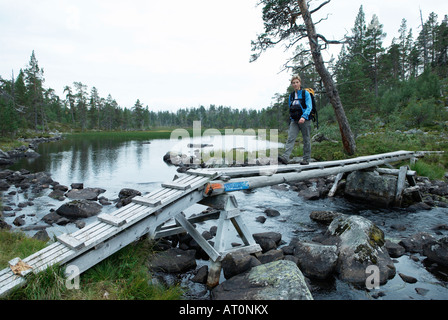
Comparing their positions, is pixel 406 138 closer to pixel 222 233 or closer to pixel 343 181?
pixel 343 181

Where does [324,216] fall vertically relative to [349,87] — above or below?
below

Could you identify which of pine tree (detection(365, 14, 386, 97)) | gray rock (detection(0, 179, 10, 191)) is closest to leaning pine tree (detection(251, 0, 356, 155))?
gray rock (detection(0, 179, 10, 191))

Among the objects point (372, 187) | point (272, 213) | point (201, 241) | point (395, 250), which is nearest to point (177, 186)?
point (201, 241)

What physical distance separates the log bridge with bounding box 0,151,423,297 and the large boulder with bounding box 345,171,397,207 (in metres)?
5.14

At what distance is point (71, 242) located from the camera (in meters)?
4.48

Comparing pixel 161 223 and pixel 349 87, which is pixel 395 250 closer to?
pixel 161 223

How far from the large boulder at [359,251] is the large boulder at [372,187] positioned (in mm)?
5418

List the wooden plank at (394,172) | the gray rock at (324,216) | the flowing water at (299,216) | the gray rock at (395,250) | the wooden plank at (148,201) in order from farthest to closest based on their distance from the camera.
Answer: the wooden plank at (394,172) < the gray rock at (324,216) < the gray rock at (395,250) < the flowing water at (299,216) < the wooden plank at (148,201)

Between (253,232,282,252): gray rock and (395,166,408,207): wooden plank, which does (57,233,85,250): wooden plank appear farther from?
(395,166,408,207): wooden plank

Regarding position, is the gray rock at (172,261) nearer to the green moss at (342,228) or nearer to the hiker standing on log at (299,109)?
the green moss at (342,228)

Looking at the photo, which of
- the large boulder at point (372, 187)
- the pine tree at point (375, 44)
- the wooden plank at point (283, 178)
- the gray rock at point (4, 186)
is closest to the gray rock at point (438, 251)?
the wooden plank at point (283, 178)

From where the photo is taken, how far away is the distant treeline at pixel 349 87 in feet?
106

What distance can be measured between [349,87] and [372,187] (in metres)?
28.3
